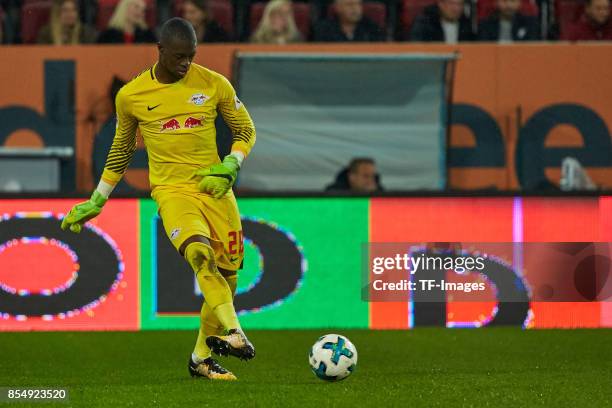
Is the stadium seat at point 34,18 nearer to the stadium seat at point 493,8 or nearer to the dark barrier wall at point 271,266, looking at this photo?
the dark barrier wall at point 271,266

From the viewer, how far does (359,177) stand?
1302 centimetres

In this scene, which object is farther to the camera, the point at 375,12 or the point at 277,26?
the point at 375,12

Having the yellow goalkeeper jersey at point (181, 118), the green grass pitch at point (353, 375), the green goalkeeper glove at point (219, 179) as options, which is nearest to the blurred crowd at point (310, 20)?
the green grass pitch at point (353, 375)

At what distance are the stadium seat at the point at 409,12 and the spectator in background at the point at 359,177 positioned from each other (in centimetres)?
194

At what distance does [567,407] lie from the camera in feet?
21.4

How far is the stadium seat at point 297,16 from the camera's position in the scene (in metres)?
14.4

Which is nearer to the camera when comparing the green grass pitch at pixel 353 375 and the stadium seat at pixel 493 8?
the green grass pitch at pixel 353 375

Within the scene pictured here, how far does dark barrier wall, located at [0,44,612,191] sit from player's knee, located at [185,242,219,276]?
6167mm

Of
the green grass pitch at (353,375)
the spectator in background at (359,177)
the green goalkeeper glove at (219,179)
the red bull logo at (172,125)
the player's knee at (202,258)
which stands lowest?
the green grass pitch at (353,375)

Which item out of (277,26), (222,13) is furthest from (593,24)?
(222,13)

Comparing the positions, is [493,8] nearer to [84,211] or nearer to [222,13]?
[222,13]

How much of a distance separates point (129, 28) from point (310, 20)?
79.4 inches

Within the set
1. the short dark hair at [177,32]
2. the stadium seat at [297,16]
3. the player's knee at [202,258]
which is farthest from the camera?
the stadium seat at [297,16]

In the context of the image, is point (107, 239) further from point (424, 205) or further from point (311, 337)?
point (424, 205)
